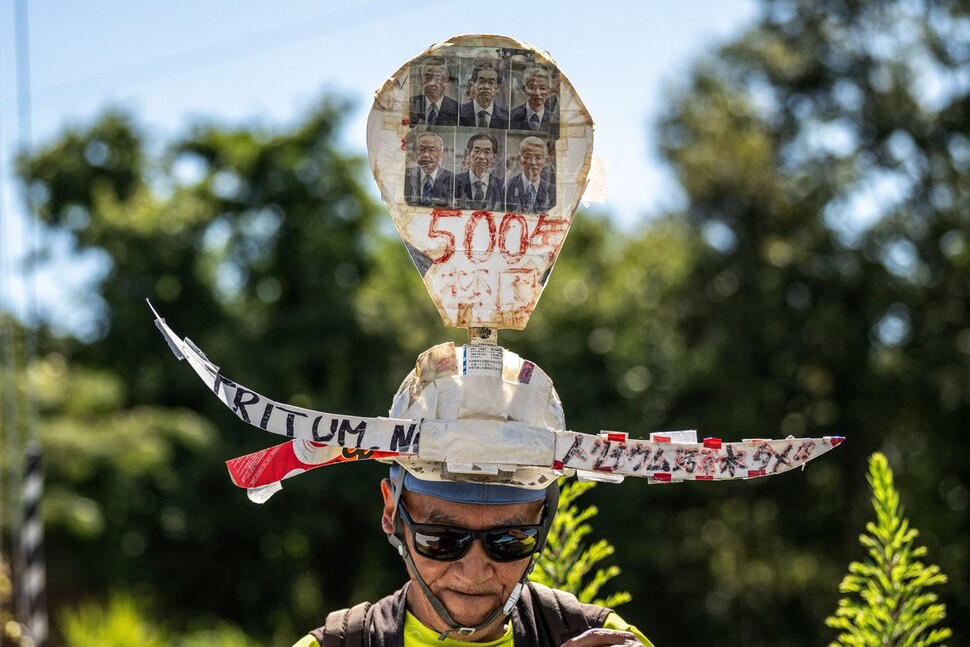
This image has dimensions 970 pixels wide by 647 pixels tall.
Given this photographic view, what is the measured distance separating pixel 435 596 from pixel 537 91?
1174mm

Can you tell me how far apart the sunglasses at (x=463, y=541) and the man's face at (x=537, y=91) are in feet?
3.17

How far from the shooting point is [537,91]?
120 inches

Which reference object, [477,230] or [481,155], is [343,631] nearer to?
[477,230]

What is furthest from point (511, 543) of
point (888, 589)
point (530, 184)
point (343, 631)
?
point (888, 589)

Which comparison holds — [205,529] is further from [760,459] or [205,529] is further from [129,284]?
[760,459]

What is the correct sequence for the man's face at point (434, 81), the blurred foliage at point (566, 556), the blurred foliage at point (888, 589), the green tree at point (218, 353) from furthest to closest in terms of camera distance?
the green tree at point (218, 353) < the blurred foliage at point (566, 556) < the blurred foliage at point (888, 589) < the man's face at point (434, 81)

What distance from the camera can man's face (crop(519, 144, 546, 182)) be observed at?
3.06 meters

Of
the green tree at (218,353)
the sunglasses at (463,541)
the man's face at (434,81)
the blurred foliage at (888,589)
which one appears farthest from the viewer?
the green tree at (218,353)

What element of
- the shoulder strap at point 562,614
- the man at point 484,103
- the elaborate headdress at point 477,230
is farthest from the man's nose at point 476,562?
the man at point 484,103

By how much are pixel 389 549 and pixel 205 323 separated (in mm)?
5055

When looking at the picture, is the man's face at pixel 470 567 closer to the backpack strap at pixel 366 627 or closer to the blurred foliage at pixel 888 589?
the backpack strap at pixel 366 627

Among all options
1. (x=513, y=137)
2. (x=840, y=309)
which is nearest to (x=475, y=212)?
(x=513, y=137)

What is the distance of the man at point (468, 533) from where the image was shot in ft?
9.58

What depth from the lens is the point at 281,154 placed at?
23031 mm
